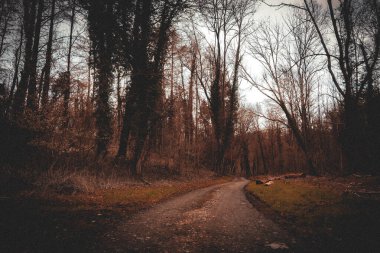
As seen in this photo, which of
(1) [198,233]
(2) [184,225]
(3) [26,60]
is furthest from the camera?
(3) [26,60]

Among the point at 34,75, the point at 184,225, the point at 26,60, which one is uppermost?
the point at 26,60

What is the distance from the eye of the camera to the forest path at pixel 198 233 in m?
3.86

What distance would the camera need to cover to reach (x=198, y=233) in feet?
15.3

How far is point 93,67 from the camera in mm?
14609

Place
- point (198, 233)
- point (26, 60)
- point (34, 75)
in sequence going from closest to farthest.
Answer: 1. point (198, 233)
2. point (34, 75)
3. point (26, 60)

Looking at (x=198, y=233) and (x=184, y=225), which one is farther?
(x=184, y=225)

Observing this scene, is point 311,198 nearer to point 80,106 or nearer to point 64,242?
point 64,242

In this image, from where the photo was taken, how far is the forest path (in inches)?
152

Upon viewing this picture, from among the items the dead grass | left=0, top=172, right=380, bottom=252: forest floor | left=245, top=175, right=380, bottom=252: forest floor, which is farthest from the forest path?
the dead grass

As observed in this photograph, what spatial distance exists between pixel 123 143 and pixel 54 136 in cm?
555

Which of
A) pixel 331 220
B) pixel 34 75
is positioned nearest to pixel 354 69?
pixel 331 220

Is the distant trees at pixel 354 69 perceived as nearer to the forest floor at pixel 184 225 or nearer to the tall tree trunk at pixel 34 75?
the forest floor at pixel 184 225

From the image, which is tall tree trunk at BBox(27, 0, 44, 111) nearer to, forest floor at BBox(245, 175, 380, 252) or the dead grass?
the dead grass

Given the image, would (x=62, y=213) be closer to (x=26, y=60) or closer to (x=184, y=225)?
(x=184, y=225)
